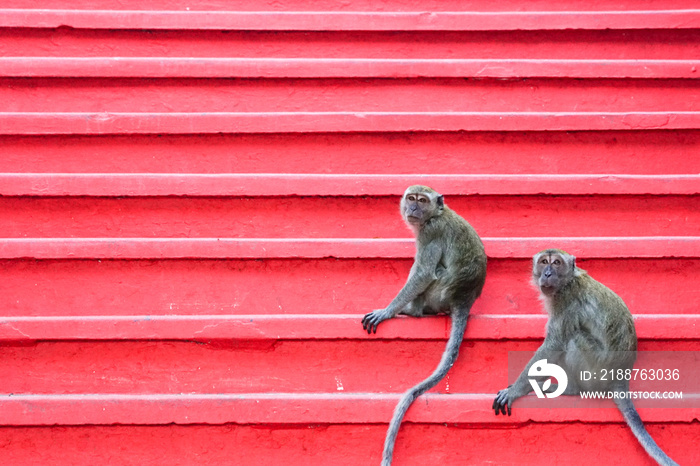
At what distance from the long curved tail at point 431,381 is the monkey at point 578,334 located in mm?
260

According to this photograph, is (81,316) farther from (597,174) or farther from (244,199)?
(597,174)

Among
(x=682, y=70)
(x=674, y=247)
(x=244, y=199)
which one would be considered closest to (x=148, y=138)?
(x=244, y=199)

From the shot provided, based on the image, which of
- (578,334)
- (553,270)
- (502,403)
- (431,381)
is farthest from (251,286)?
(578,334)

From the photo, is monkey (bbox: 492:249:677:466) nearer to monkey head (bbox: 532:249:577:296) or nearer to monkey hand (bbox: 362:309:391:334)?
monkey head (bbox: 532:249:577:296)

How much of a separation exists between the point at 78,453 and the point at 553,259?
2261 millimetres

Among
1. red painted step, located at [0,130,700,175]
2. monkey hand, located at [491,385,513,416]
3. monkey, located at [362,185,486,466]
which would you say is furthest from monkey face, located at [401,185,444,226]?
monkey hand, located at [491,385,513,416]

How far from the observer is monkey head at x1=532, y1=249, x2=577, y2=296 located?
303cm

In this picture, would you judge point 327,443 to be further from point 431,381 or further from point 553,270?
point 553,270

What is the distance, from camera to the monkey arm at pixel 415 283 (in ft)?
10.4

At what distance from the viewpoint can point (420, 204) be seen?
3.38 metres

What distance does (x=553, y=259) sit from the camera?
3078mm

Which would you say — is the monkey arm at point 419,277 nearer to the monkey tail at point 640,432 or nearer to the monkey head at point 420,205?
the monkey head at point 420,205

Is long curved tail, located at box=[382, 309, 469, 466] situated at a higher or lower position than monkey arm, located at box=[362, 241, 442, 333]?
lower

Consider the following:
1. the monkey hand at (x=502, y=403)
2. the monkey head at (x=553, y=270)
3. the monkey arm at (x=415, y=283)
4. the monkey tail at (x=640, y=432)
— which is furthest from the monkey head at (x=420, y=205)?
the monkey tail at (x=640, y=432)
